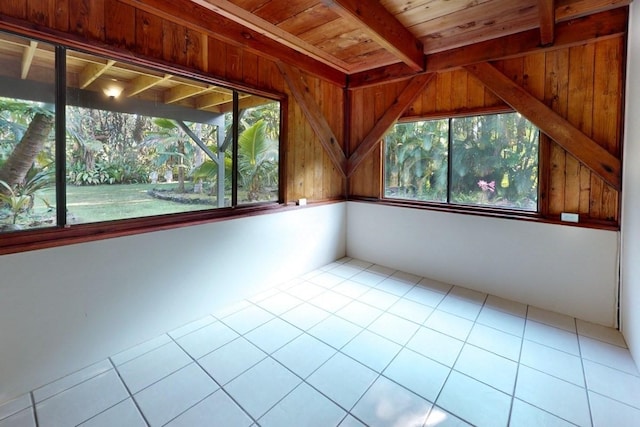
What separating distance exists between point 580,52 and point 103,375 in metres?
4.43

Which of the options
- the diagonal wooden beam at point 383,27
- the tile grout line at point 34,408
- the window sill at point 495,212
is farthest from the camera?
the window sill at point 495,212

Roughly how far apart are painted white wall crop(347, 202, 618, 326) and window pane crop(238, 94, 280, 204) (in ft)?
4.89

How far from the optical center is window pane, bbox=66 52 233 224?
199cm

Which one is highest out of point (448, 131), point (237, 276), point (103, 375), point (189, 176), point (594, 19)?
point (594, 19)

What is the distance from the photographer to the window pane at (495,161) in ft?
9.72

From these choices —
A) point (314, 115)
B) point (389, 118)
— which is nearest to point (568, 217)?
point (389, 118)

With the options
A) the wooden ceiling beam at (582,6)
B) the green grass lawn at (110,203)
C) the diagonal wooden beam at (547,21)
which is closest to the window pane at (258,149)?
the green grass lawn at (110,203)

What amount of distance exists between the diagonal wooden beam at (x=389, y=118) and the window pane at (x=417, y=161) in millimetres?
176

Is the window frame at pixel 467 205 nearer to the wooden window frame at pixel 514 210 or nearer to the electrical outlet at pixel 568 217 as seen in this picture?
the wooden window frame at pixel 514 210

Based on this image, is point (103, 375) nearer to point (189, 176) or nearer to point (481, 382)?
point (189, 176)

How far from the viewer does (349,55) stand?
11.5 feet

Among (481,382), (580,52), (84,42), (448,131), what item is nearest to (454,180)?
(448,131)

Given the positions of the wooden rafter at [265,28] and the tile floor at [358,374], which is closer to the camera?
the tile floor at [358,374]

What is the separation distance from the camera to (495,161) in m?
3.13
